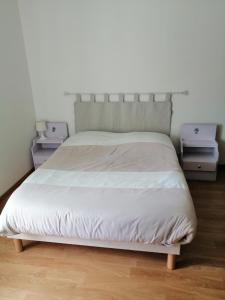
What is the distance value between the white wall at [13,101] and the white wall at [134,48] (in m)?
0.17

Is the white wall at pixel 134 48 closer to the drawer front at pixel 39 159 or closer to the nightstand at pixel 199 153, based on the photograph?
the nightstand at pixel 199 153

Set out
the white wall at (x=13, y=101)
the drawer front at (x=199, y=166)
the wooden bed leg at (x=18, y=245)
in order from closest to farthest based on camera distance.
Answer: the wooden bed leg at (x=18, y=245) < the white wall at (x=13, y=101) < the drawer front at (x=199, y=166)

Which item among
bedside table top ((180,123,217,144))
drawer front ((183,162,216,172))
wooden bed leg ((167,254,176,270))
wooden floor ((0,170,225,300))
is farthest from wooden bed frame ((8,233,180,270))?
bedside table top ((180,123,217,144))

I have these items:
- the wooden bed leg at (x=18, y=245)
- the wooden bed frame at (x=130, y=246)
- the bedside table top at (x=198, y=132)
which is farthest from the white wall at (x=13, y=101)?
the bedside table top at (x=198, y=132)

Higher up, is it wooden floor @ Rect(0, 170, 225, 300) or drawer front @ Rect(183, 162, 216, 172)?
drawer front @ Rect(183, 162, 216, 172)

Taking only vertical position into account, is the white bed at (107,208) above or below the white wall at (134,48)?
below

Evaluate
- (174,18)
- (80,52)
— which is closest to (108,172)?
(80,52)

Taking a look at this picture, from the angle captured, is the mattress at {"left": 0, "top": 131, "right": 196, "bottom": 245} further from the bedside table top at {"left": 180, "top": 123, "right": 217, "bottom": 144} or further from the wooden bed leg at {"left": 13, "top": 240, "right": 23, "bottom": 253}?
the bedside table top at {"left": 180, "top": 123, "right": 217, "bottom": 144}

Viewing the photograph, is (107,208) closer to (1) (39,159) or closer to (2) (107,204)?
(2) (107,204)

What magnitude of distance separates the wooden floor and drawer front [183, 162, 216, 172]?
86 cm

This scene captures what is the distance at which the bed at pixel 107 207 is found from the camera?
155 cm

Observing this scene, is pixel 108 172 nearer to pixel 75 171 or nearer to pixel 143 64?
pixel 75 171

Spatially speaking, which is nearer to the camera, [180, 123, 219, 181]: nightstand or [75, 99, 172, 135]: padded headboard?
[180, 123, 219, 181]: nightstand

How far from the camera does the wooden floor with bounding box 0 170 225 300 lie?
1562mm
